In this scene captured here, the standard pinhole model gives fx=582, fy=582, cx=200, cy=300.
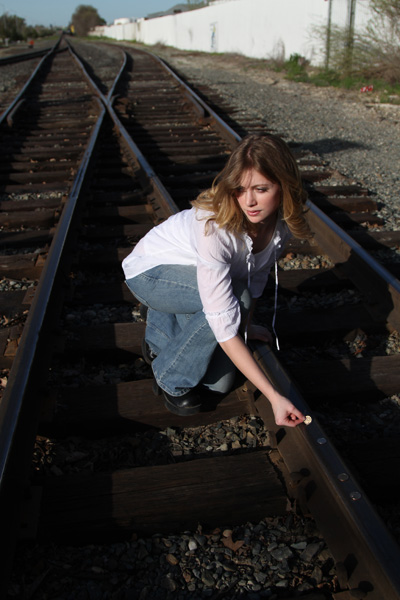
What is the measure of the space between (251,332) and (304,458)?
0.68m

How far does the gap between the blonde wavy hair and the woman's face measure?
1cm

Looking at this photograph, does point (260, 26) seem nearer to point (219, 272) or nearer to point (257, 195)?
point (257, 195)

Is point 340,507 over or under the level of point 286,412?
under

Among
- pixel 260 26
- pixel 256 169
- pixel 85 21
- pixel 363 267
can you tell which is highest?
pixel 85 21

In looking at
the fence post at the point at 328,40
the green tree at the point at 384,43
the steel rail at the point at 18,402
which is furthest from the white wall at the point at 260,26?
the steel rail at the point at 18,402

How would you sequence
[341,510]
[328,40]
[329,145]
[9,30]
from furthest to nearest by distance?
[9,30], [328,40], [329,145], [341,510]

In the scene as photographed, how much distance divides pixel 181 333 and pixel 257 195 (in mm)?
672

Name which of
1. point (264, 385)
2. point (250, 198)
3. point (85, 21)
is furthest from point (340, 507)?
point (85, 21)

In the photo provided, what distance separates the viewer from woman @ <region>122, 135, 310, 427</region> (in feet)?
6.78

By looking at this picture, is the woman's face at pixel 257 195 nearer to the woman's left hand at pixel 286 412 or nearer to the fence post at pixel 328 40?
the woman's left hand at pixel 286 412

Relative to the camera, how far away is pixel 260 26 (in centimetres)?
2370

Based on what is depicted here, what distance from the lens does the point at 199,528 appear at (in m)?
1.81

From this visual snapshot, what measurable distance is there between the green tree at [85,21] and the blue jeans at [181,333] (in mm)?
102959

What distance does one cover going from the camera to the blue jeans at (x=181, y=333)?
2.34 metres
